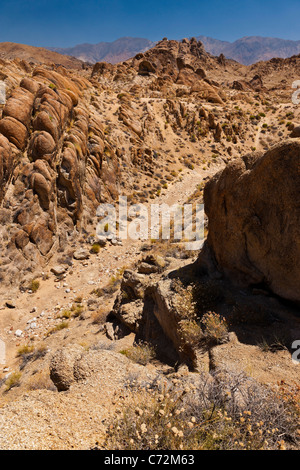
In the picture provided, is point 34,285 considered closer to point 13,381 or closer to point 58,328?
point 58,328

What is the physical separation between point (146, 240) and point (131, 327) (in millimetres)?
8134

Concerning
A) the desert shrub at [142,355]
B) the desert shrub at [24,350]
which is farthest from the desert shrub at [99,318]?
the desert shrub at [142,355]

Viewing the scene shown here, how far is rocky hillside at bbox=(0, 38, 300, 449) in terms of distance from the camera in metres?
3.30

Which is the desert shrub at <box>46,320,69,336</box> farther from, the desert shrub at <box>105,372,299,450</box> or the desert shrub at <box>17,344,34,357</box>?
the desert shrub at <box>105,372,299,450</box>

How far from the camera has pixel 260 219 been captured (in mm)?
5668

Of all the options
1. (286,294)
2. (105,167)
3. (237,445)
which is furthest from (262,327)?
(105,167)

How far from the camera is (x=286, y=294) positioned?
5191 millimetres

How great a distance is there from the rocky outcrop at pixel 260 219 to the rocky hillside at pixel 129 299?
28mm

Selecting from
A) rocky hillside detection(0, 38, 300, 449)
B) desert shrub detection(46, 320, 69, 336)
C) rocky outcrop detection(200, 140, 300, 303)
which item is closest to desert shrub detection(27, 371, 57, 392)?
rocky hillside detection(0, 38, 300, 449)

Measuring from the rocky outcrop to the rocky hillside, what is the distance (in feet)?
0.09

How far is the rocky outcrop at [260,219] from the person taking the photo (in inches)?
193

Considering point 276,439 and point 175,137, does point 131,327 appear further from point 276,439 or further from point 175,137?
point 175,137

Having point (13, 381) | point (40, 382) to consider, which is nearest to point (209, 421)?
point (40, 382)

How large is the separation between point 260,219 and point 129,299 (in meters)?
5.72
